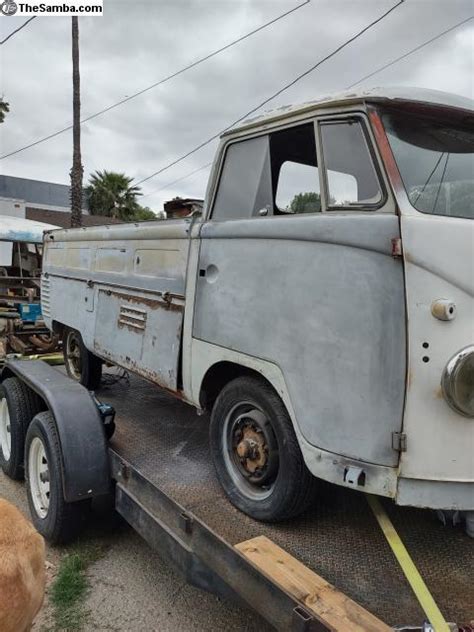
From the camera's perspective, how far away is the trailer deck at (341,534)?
2.08 m

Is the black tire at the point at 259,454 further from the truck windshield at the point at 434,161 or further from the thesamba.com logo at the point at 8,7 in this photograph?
the thesamba.com logo at the point at 8,7

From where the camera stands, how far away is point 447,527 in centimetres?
257

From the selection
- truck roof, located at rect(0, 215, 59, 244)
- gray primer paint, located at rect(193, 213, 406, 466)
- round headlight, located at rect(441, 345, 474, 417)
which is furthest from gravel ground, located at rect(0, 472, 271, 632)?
truck roof, located at rect(0, 215, 59, 244)

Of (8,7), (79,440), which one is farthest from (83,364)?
(8,7)

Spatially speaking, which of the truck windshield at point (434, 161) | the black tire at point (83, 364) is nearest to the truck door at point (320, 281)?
the truck windshield at point (434, 161)

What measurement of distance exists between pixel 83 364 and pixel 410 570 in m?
3.85

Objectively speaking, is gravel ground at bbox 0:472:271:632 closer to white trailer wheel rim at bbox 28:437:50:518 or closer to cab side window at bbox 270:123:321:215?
white trailer wheel rim at bbox 28:437:50:518

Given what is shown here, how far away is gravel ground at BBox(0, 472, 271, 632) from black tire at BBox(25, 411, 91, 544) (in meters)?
0.18

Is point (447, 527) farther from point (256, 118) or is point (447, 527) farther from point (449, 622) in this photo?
point (256, 118)

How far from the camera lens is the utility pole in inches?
535

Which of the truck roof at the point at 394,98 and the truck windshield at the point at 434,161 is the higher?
the truck roof at the point at 394,98

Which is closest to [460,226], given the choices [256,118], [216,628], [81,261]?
[256,118]

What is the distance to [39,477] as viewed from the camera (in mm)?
3844

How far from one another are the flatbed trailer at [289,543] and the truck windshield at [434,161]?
155 cm
